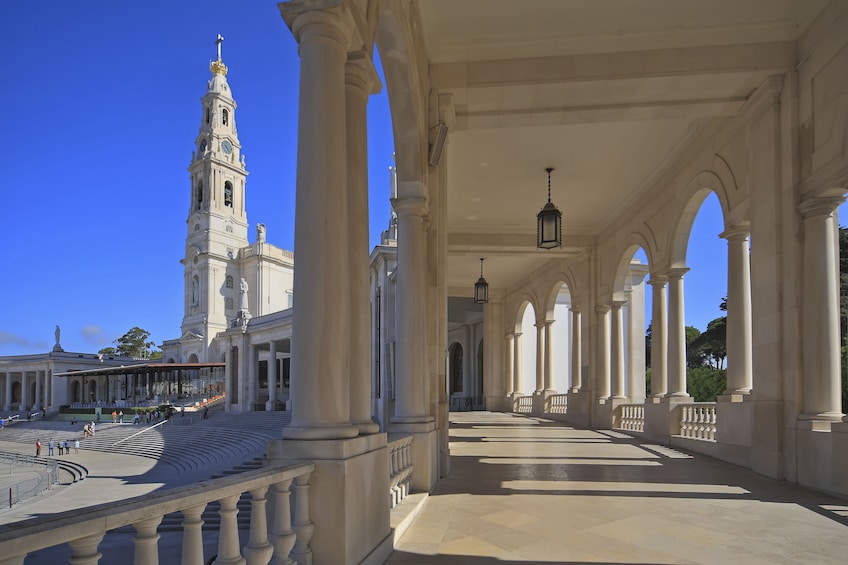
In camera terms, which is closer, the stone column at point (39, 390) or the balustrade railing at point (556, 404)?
the balustrade railing at point (556, 404)

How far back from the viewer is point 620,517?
7.44 metres

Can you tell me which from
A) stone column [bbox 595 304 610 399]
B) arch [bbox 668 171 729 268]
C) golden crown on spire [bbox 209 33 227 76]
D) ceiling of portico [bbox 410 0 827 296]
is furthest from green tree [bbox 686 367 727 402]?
golden crown on spire [bbox 209 33 227 76]

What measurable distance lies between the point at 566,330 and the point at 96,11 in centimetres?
3162

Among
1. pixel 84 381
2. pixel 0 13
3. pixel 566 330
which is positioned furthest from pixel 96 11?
pixel 84 381

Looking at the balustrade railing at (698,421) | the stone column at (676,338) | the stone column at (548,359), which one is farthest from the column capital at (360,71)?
the stone column at (548,359)

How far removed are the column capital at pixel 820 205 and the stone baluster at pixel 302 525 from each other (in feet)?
29.7

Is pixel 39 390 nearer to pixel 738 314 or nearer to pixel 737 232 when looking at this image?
pixel 738 314

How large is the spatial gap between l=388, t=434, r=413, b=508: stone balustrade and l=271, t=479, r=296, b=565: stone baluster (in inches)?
117

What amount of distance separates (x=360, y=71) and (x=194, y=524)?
13.5 feet

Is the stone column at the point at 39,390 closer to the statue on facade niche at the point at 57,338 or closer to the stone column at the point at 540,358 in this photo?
the statue on facade niche at the point at 57,338

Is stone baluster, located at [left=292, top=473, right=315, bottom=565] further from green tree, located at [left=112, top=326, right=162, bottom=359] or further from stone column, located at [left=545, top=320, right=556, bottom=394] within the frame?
green tree, located at [left=112, top=326, right=162, bottom=359]

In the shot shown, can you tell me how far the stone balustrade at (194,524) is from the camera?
2.35m

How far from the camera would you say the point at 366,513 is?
16.8 feet

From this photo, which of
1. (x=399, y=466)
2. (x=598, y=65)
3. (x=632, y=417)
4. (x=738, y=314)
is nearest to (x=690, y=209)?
(x=738, y=314)
